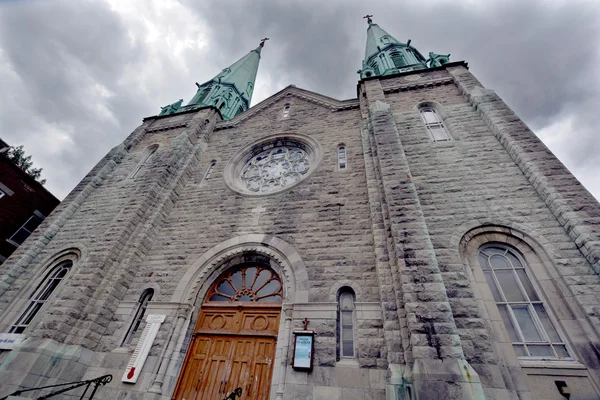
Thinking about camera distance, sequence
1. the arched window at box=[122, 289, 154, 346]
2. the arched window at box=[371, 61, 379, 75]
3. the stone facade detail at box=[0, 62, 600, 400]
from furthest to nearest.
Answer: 1. the arched window at box=[371, 61, 379, 75]
2. the arched window at box=[122, 289, 154, 346]
3. the stone facade detail at box=[0, 62, 600, 400]

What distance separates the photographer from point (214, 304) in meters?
6.48

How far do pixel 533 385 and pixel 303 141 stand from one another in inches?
322

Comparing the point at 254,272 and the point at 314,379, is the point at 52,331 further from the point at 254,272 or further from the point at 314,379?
the point at 314,379

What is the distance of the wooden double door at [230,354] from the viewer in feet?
17.0

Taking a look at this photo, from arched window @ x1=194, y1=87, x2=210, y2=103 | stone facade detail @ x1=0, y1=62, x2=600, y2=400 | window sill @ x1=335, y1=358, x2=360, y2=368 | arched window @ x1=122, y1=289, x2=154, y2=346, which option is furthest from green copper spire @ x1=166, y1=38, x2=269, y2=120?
window sill @ x1=335, y1=358, x2=360, y2=368

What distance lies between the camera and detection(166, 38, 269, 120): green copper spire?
1639 cm

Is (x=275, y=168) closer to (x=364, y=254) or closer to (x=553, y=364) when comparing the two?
(x=364, y=254)

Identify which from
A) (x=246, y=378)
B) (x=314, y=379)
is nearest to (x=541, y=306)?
(x=314, y=379)

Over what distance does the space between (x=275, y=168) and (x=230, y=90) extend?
1200cm

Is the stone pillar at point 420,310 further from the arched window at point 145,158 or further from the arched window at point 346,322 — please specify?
the arched window at point 145,158

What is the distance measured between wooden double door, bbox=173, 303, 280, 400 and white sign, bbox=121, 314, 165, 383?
2.59 feet

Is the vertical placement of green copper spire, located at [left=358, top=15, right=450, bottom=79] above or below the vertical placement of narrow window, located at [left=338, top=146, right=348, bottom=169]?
→ above

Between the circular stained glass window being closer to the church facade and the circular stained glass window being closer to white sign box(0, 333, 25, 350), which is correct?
the church facade

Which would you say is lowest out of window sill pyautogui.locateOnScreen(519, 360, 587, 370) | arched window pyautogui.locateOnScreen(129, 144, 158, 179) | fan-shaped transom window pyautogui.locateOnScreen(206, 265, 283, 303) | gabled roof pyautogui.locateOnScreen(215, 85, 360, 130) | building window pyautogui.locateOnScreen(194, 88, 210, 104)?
window sill pyautogui.locateOnScreen(519, 360, 587, 370)
